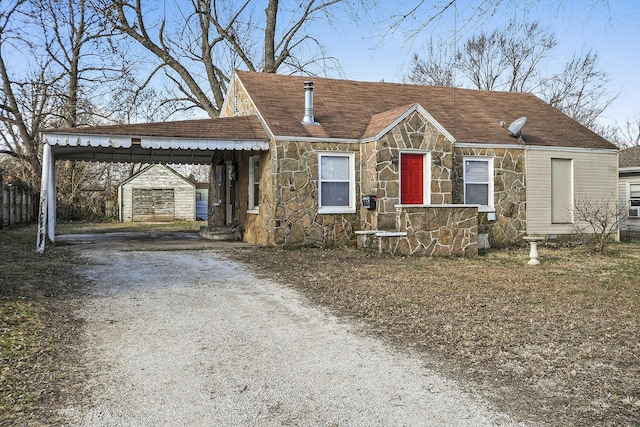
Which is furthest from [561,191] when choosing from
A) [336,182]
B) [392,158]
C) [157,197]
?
[157,197]

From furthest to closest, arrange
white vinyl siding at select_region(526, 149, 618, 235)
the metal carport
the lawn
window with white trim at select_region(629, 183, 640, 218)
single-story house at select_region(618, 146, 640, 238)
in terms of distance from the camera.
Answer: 1. window with white trim at select_region(629, 183, 640, 218)
2. single-story house at select_region(618, 146, 640, 238)
3. white vinyl siding at select_region(526, 149, 618, 235)
4. the metal carport
5. the lawn

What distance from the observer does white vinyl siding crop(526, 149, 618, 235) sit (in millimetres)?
15312

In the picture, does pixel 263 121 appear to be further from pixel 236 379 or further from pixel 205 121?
pixel 236 379

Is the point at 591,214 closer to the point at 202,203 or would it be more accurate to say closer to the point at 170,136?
the point at 170,136

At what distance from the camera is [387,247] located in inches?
490

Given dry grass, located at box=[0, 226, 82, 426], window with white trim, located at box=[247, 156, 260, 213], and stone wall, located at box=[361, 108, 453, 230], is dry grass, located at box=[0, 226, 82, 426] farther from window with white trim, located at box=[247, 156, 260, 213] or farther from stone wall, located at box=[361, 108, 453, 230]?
stone wall, located at box=[361, 108, 453, 230]

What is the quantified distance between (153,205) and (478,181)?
2188cm

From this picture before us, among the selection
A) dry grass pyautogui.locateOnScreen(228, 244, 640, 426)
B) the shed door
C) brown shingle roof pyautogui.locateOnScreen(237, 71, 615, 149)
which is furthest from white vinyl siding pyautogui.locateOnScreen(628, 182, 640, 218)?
A: the shed door

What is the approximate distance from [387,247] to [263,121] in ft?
14.5

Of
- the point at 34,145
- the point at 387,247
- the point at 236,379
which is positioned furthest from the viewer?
the point at 34,145

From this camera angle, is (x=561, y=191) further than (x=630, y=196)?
No

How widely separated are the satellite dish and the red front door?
123 inches

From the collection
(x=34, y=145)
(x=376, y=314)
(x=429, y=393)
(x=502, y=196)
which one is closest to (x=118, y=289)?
(x=376, y=314)

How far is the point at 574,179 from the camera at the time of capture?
52.1ft
